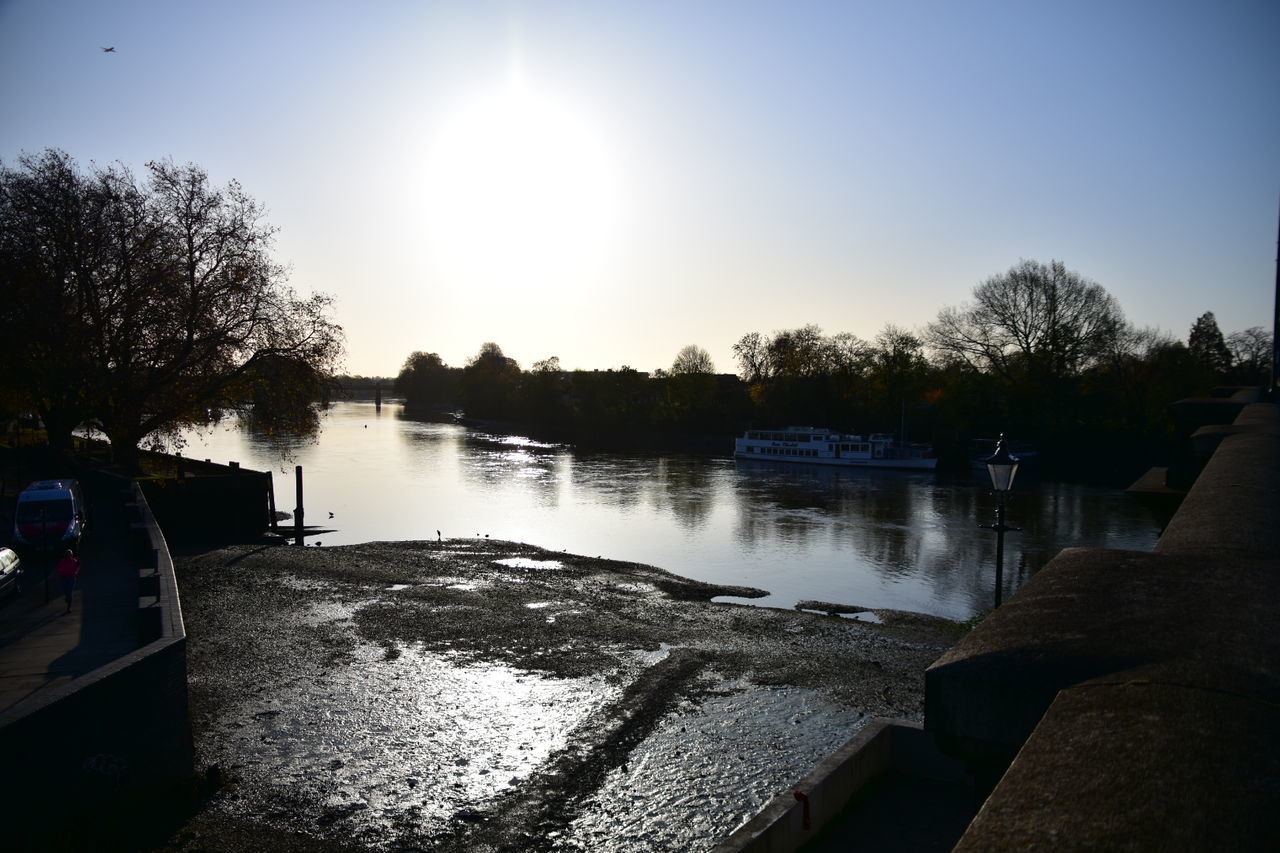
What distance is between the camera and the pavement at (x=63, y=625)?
13.0 metres

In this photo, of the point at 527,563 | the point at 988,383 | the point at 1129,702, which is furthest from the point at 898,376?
the point at 1129,702

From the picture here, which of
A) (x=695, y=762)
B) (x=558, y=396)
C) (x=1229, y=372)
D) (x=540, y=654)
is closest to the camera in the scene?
(x=695, y=762)

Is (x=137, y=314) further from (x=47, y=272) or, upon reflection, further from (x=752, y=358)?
(x=752, y=358)

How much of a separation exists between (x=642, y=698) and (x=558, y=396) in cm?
11034

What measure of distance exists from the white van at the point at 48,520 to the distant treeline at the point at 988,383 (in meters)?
64.6

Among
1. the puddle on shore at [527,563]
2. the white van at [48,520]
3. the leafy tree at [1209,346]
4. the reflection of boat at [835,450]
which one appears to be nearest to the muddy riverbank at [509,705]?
the white van at [48,520]

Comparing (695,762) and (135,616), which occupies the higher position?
(135,616)

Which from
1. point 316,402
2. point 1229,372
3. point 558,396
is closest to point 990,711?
point 316,402

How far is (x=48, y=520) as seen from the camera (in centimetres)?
2091

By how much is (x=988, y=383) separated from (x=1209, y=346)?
27.1 metres

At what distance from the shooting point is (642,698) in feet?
53.3

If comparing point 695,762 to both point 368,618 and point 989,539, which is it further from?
point 989,539

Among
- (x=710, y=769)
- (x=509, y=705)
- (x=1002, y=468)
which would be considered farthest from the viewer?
(x=509, y=705)

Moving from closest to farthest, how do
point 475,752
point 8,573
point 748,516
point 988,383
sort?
point 475,752, point 8,573, point 748,516, point 988,383
